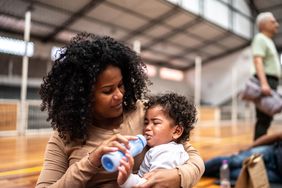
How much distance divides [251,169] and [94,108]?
1.11 metres

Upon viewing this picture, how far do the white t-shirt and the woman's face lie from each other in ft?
0.57

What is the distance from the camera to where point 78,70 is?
79cm

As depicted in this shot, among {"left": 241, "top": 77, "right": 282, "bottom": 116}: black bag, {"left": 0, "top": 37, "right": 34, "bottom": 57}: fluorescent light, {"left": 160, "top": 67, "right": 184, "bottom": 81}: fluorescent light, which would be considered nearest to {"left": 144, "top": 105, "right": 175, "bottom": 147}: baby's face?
{"left": 241, "top": 77, "right": 282, "bottom": 116}: black bag

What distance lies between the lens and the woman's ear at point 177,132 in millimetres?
927

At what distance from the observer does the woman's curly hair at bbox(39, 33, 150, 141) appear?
2.56ft

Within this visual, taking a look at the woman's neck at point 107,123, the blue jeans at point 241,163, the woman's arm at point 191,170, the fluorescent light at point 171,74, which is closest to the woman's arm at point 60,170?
the woman's neck at point 107,123

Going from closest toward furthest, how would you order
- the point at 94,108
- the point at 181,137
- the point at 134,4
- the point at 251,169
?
the point at 94,108 → the point at 181,137 → the point at 251,169 → the point at 134,4

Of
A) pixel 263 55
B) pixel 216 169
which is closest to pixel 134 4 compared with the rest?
pixel 263 55

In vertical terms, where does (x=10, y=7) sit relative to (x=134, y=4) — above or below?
below

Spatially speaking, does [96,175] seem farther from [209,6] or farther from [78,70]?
[209,6]

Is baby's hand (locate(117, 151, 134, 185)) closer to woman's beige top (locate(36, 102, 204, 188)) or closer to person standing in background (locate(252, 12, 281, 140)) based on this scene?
woman's beige top (locate(36, 102, 204, 188))

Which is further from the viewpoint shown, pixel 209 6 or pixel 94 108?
pixel 209 6

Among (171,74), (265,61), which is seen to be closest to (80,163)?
(265,61)

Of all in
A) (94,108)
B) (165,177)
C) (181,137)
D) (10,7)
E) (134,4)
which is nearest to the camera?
(165,177)
